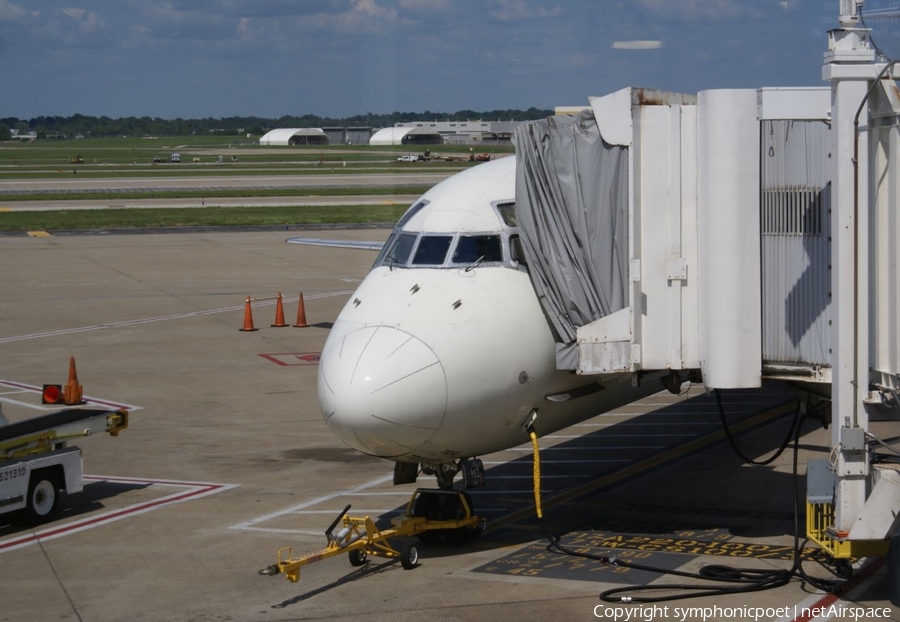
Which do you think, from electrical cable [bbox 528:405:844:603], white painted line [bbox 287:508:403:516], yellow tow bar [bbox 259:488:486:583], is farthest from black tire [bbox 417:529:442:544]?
electrical cable [bbox 528:405:844:603]

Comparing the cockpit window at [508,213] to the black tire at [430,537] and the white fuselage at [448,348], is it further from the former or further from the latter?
the black tire at [430,537]

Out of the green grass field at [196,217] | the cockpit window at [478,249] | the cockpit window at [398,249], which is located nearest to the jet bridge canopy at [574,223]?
the cockpit window at [478,249]

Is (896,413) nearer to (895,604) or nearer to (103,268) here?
(895,604)

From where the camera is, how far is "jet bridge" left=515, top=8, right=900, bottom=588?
12.0 m

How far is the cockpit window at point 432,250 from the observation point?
14.2 m

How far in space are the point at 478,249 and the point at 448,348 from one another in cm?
169

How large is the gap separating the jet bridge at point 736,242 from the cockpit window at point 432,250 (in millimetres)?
992

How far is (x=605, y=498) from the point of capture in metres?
17.2

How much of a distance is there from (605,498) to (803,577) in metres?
4.47

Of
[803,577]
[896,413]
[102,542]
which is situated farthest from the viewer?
[102,542]

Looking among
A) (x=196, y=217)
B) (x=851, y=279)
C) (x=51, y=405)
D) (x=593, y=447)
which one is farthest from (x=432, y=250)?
(x=196, y=217)

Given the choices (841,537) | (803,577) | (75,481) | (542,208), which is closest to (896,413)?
(841,537)

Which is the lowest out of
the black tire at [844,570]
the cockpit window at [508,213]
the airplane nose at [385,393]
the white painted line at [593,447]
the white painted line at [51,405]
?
the white painted line at [593,447]

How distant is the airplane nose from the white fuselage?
13mm
